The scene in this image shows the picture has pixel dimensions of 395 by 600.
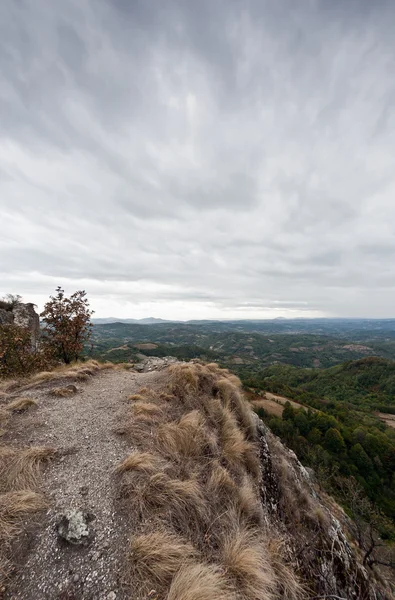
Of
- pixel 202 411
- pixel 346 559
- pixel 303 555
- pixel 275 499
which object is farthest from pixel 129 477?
pixel 346 559

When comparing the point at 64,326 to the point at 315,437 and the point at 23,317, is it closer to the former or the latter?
the point at 23,317

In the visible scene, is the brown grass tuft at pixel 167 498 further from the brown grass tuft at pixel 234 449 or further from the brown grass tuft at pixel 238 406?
the brown grass tuft at pixel 238 406

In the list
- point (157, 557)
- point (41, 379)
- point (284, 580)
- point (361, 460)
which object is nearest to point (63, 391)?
point (41, 379)

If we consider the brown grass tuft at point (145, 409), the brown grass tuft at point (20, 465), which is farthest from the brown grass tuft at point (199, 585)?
the brown grass tuft at point (145, 409)

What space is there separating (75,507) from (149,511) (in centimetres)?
128

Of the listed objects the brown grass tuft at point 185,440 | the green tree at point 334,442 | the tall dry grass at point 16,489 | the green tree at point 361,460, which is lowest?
→ the green tree at point 361,460

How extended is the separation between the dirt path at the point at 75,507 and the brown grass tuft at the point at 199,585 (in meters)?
0.67

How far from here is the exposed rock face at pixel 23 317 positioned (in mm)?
19464

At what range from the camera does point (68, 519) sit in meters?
3.72

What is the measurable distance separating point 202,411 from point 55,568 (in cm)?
626

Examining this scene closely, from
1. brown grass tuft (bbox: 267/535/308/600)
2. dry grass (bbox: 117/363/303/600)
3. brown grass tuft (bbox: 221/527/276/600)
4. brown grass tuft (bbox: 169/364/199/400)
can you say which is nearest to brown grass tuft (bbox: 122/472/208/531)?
dry grass (bbox: 117/363/303/600)

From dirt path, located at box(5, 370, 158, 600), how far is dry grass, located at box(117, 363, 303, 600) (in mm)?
340

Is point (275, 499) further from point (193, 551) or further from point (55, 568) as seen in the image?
point (55, 568)

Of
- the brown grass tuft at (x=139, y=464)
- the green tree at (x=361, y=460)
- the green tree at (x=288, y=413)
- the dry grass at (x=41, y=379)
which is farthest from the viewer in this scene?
the green tree at (x=288, y=413)
